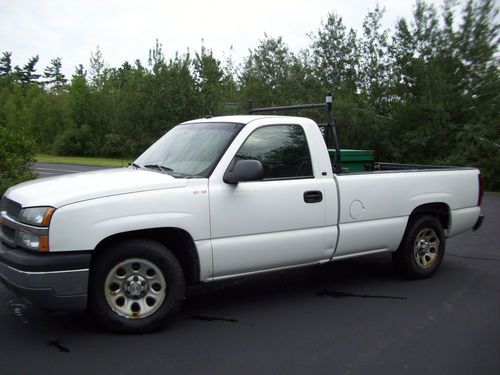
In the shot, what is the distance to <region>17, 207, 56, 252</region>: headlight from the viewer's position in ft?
12.8

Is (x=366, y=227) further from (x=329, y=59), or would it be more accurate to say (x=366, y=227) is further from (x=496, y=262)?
(x=329, y=59)

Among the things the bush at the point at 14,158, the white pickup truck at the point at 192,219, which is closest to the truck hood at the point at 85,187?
the white pickup truck at the point at 192,219

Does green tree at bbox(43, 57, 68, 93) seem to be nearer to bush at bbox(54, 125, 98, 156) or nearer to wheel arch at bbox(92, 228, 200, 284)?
bush at bbox(54, 125, 98, 156)

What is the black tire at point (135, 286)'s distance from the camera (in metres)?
4.18

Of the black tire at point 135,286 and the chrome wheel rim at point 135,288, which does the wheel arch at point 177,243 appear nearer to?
the black tire at point 135,286

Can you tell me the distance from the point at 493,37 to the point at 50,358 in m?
20.1

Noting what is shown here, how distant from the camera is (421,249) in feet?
20.6

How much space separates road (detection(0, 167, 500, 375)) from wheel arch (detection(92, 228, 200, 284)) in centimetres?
50

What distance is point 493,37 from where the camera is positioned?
19.3m

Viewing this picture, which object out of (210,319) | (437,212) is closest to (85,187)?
(210,319)

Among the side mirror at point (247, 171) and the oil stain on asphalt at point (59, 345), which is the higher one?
the side mirror at point (247, 171)

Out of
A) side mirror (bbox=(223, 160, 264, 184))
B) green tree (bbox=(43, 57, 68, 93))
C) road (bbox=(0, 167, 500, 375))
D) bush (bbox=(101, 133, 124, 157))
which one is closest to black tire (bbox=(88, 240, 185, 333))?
road (bbox=(0, 167, 500, 375))

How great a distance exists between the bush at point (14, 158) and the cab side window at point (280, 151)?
736 centimetres

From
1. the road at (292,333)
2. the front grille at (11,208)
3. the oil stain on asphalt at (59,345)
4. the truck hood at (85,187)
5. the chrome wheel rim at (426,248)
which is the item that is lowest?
the road at (292,333)
